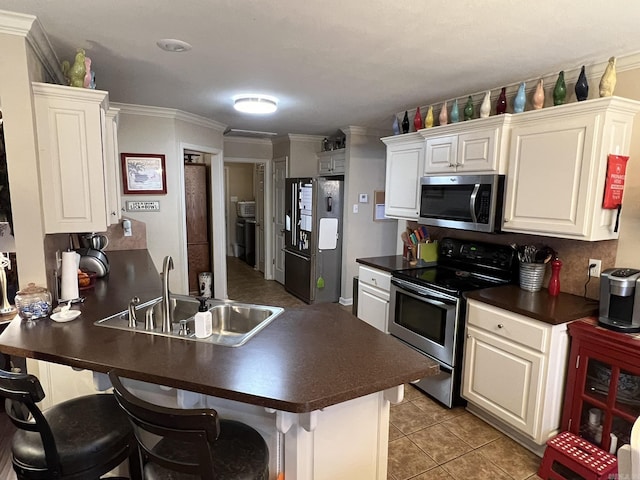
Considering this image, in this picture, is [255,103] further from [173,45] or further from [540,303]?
[540,303]

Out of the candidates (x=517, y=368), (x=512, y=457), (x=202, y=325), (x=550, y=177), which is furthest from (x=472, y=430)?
(x=202, y=325)

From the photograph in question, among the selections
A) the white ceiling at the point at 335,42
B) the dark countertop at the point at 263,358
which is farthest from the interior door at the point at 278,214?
the dark countertop at the point at 263,358

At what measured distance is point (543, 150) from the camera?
234 centimetres

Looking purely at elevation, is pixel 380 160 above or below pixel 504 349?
above

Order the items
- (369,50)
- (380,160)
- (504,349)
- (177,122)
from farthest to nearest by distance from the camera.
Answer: (380,160) → (177,122) → (504,349) → (369,50)

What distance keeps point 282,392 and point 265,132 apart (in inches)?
179

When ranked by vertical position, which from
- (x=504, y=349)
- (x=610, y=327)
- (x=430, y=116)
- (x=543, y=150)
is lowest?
(x=504, y=349)

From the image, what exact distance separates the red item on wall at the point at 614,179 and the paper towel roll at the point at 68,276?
3.04 metres

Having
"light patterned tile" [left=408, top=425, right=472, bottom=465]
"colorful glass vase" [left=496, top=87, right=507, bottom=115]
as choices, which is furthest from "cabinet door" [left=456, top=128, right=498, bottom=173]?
"light patterned tile" [left=408, top=425, right=472, bottom=465]

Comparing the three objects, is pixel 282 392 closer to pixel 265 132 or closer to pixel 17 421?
pixel 17 421

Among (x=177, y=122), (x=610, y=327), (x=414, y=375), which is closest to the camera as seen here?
(x=414, y=375)

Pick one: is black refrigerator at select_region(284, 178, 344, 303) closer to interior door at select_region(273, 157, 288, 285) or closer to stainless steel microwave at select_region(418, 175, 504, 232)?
interior door at select_region(273, 157, 288, 285)

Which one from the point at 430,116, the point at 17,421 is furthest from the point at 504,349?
the point at 17,421

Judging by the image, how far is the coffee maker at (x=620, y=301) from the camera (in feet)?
6.46
